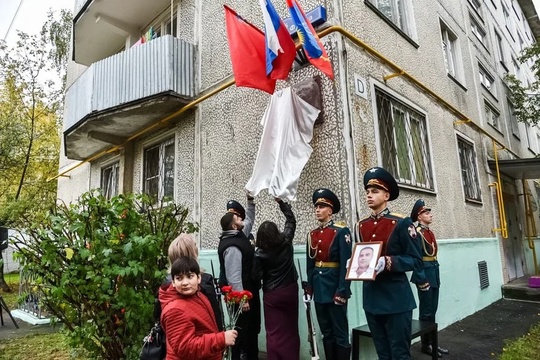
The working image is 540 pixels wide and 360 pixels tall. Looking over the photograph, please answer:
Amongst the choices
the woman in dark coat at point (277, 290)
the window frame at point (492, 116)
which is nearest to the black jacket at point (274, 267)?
the woman in dark coat at point (277, 290)

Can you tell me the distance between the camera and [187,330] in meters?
2.25

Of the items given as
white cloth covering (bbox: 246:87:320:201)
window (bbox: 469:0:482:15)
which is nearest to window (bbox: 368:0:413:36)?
white cloth covering (bbox: 246:87:320:201)

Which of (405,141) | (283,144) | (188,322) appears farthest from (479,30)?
(188,322)

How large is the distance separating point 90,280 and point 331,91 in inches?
142

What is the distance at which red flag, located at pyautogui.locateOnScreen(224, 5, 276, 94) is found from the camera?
4531mm

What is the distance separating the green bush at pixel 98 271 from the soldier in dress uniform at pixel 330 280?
168 cm

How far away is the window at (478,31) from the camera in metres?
11.5

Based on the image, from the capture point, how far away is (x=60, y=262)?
3662mm

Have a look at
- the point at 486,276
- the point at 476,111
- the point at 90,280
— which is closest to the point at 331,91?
the point at 90,280

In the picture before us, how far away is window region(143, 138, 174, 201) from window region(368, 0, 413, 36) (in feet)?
16.9

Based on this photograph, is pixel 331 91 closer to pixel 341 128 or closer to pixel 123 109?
pixel 341 128

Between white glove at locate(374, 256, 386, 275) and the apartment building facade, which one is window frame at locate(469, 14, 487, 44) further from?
white glove at locate(374, 256, 386, 275)

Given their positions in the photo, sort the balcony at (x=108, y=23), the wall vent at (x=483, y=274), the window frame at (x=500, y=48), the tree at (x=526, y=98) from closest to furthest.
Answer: the wall vent at (x=483, y=274) < the balcony at (x=108, y=23) < the tree at (x=526, y=98) < the window frame at (x=500, y=48)

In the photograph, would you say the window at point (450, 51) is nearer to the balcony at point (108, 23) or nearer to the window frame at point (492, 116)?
the window frame at point (492, 116)
